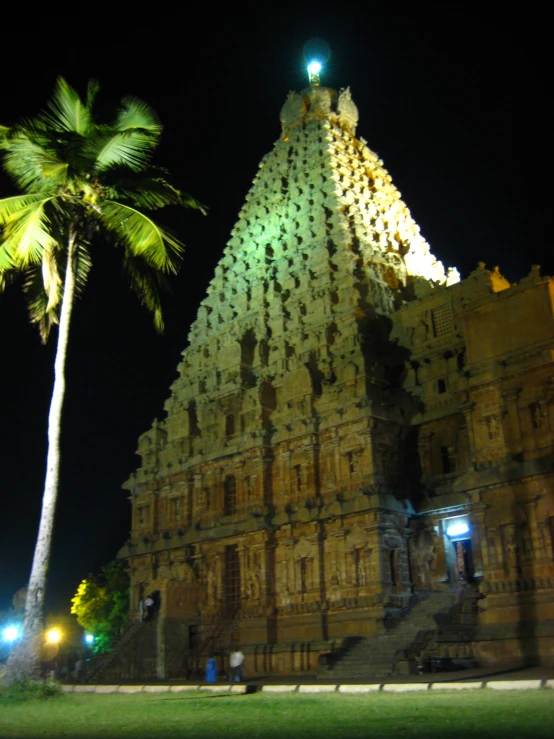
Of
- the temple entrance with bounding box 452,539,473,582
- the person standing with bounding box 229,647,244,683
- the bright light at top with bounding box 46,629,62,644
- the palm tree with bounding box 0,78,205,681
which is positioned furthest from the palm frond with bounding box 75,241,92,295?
the bright light at top with bounding box 46,629,62,644

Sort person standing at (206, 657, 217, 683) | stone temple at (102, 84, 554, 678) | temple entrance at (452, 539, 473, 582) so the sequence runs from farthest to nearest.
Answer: temple entrance at (452, 539, 473, 582)
stone temple at (102, 84, 554, 678)
person standing at (206, 657, 217, 683)

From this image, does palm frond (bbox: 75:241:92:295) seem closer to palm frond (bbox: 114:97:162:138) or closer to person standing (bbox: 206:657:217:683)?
palm frond (bbox: 114:97:162:138)

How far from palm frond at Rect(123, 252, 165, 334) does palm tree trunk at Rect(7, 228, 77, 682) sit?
1.69 metres

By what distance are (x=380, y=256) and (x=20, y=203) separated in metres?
24.6

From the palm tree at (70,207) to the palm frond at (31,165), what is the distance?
0.09 feet

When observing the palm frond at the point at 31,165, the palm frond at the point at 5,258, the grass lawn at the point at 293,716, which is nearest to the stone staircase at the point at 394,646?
the grass lawn at the point at 293,716

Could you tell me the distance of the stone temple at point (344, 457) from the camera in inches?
1113

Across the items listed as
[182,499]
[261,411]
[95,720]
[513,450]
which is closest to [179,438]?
[182,499]

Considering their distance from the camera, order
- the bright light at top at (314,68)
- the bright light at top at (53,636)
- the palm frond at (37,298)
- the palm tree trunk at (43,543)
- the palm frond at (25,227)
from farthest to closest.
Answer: the bright light at top at (314,68), the bright light at top at (53,636), the palm frond at (37,298), the palm frond at (25,227), the palm tree trunk at (43,543)

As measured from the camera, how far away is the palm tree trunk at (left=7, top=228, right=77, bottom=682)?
17.7 m

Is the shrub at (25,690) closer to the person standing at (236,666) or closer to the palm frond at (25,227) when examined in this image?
the person standing at (236,666)

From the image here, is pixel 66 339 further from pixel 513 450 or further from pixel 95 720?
pixel 513 450

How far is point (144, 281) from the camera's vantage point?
2212 cm

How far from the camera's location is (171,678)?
3253 centimetres
